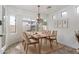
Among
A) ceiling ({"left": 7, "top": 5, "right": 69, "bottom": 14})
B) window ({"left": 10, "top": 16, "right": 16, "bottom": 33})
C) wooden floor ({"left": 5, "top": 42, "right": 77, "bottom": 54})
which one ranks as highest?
ceiling ({"left": 7, "top": 5, "right": 69, "bottom": 14})

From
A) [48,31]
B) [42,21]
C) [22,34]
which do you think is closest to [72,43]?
[48,31]

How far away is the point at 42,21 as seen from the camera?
1.88m

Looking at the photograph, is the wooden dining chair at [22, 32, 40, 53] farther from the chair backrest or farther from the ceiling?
the ceiling

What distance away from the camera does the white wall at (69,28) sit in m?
1.81

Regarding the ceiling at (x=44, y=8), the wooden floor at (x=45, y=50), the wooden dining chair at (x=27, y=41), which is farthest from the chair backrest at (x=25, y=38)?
the ceiling at (x=44, y=8)

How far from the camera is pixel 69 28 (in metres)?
1.86

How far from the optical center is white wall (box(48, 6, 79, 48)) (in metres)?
1.81

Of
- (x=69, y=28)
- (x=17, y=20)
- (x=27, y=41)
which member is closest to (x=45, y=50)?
(x=27, y=41)

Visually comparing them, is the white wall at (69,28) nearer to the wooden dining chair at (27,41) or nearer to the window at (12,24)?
the wooden dining chair at (27,41)

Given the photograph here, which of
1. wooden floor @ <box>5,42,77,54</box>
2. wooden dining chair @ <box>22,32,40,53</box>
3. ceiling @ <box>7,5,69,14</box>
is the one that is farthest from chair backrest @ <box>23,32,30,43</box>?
ceiling @ <box>7,5,69,14</box>

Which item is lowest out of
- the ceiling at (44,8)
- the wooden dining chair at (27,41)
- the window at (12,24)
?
the wooden dining chair at (27,41)

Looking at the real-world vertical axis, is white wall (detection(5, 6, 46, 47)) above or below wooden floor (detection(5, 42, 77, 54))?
above

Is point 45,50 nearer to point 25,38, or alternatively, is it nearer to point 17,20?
point 25,38

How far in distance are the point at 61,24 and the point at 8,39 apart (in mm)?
1216
